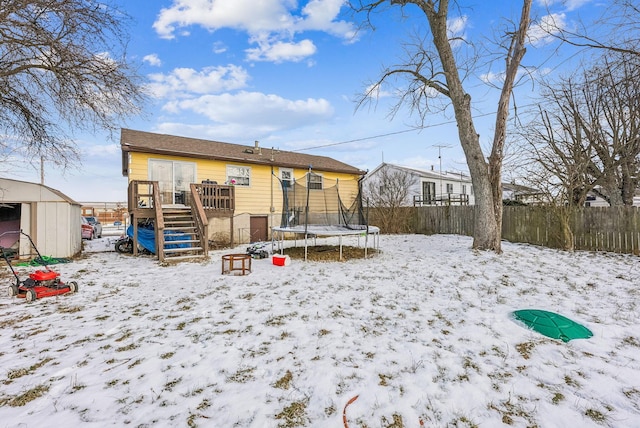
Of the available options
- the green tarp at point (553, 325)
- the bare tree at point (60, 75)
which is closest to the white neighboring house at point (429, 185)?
the bare tree at point (60, 75)

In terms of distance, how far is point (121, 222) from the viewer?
23.9 meters

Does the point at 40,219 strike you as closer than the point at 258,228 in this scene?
Yes

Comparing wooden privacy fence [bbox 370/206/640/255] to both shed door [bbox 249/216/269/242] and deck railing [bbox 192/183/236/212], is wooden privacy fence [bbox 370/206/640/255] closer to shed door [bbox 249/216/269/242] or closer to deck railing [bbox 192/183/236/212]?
shed door [bbox 249/216/269/242]

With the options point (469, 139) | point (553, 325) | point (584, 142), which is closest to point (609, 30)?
point (469, 139)

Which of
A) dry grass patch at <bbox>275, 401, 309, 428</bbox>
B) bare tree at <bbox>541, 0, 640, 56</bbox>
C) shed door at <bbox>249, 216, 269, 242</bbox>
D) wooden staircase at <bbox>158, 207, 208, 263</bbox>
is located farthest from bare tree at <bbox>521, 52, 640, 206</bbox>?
wooden staircase at <bbox>158, 207, 208, 263</bbox>

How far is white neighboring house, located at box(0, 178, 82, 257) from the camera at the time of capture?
7.67m

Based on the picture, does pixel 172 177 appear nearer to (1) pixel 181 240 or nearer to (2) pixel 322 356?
(1) pixel 181 240

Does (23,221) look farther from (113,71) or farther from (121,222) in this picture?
(121,222)

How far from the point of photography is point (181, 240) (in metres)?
8.32

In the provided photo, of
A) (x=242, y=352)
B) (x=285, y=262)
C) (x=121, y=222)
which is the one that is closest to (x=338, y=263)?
(x=285, y=262)

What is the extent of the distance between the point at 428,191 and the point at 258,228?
555 inches

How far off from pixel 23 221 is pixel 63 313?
5982 mm

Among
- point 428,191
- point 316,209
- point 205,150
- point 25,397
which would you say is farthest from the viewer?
point 428,191

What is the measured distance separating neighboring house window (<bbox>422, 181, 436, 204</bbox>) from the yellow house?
29.0 feet
